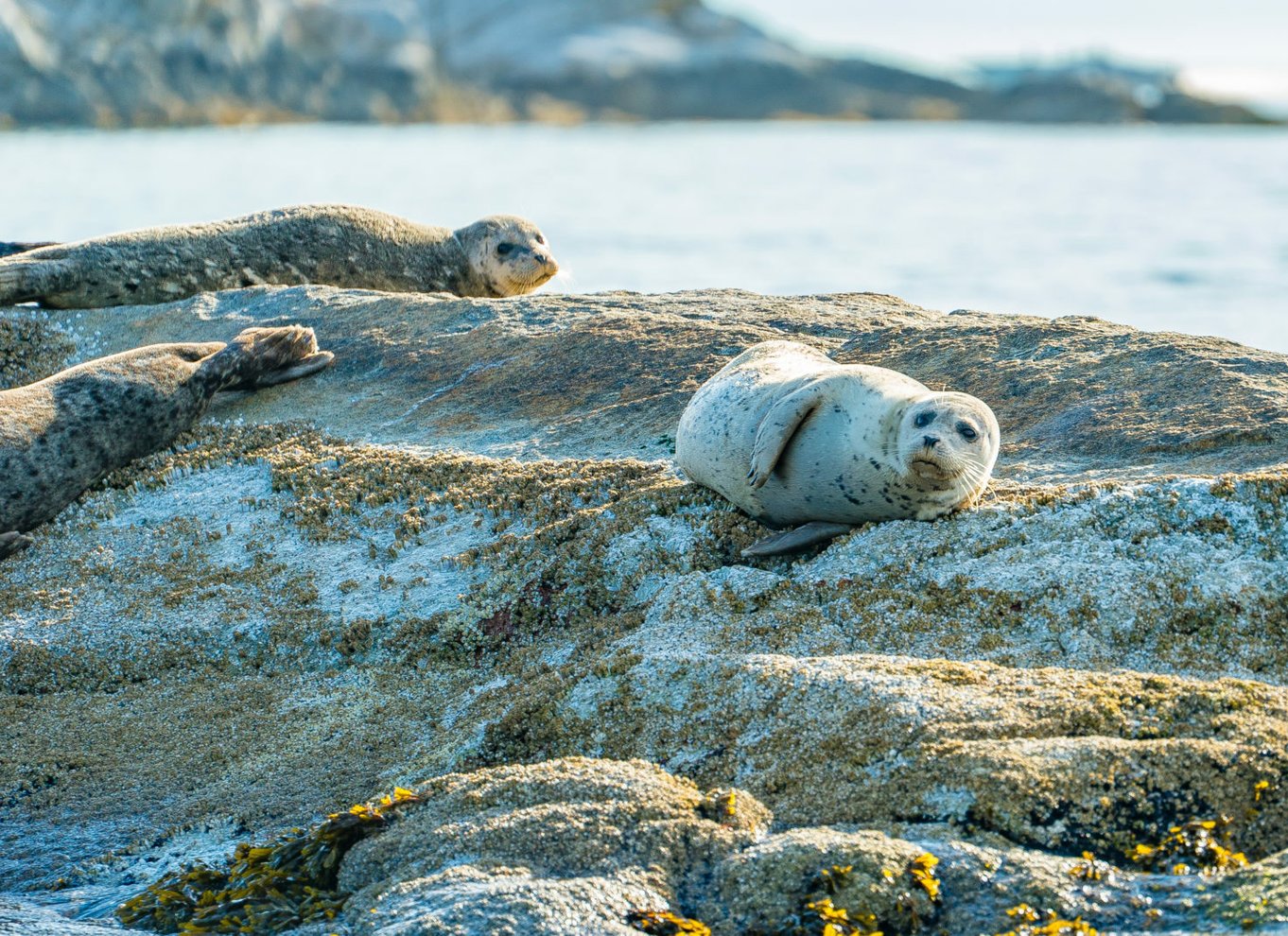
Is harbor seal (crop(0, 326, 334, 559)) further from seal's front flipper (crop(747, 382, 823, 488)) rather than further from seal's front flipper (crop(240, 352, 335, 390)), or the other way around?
seal's front flipper (crop(747, 382, 823, 488))

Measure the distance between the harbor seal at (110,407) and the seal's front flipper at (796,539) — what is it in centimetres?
263

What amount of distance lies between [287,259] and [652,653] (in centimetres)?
518

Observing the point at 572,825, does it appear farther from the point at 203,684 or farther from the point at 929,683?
the point at 203,684

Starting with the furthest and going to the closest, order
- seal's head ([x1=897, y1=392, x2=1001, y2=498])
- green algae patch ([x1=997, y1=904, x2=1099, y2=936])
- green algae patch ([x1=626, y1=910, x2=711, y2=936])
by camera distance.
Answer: seal's head ([x1=897, y1=392, x2=1001, y2=498]), green algae patch ([x1=626, y1=910, x2=711, y2=936]), green algae patch ([x1=997, y1=904, x2=1099, y2=936])

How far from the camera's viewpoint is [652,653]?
3.82m

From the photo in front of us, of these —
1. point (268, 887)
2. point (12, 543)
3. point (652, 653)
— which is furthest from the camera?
point (12, 543)

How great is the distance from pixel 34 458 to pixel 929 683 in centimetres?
355

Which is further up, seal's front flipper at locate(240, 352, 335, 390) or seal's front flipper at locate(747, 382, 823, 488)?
seal's front flipper at locate(747, 382, 823, 488)

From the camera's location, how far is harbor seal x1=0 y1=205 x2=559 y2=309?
7.76m

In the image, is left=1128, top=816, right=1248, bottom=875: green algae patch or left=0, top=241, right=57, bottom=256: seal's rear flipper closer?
left=1128, top=816, right=1248, bottom=875: green algae patch

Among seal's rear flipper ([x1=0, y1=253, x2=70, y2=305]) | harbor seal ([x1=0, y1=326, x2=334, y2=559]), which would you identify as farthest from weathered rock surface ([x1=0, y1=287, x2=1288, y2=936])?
seal's rear flipper ([x1=0, y1=253, x2=70, y2=305])

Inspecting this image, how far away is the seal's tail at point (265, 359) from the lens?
6.15 metres

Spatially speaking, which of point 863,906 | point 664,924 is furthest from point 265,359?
point 863,906

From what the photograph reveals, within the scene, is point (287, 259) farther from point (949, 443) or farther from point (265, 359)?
point (949, 443)
